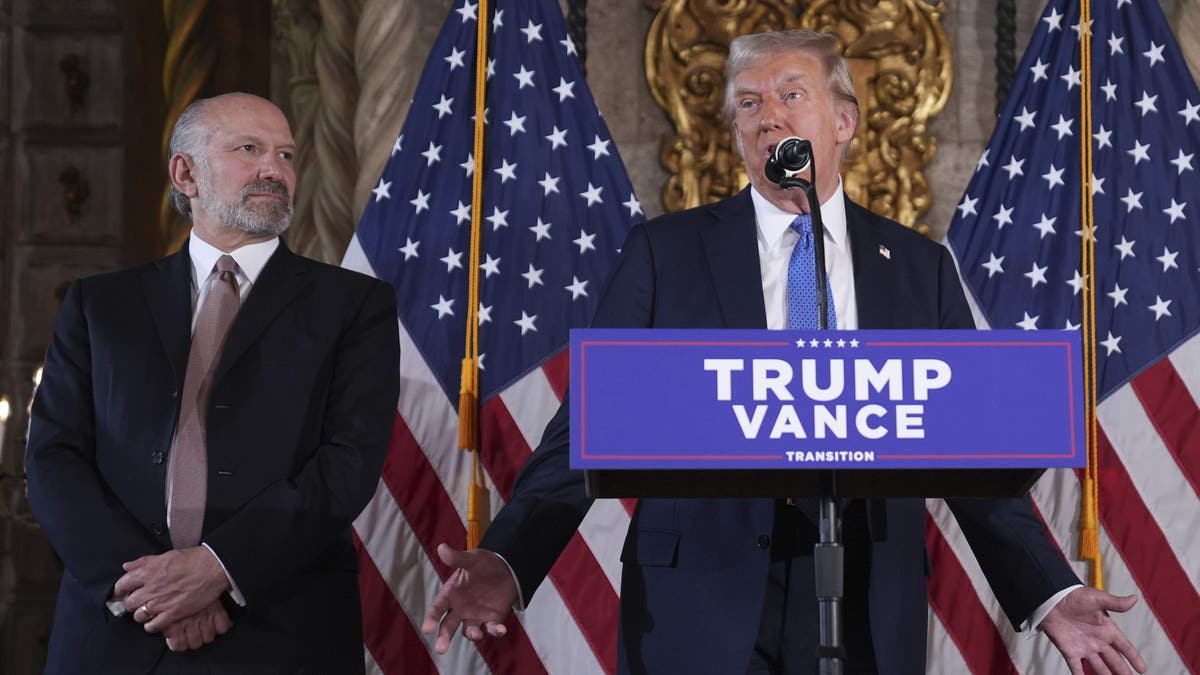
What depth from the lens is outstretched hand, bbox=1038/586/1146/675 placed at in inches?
89.0

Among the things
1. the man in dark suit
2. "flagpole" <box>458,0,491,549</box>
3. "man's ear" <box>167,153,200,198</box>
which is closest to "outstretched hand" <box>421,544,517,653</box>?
the man in dark suit

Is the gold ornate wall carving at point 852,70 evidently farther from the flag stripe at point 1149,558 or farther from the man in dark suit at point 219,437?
the man in dark suit at point 219,437

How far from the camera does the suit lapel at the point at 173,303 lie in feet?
9.24

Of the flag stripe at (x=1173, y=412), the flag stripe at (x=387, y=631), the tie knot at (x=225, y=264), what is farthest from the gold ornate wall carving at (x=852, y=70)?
the tie knot at (x=225, y=264)

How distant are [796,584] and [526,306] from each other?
5.55 ft

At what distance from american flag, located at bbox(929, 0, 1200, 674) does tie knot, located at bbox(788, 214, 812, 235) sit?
147cm

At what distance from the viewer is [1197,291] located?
382cm

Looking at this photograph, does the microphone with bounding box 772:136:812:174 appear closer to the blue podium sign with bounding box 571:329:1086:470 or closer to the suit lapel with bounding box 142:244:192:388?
the blue podium sign with bounding box 571:329:1086:470

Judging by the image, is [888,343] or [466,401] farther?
[466,401]

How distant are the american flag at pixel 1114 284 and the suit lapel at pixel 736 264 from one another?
1.50 meters

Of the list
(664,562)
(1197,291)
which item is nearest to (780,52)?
(664,562)

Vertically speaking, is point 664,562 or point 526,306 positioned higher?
point 526,306

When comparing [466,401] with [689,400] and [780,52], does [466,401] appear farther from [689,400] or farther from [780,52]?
[689,400]

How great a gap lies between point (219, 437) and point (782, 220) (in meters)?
1.06
